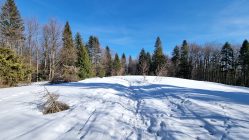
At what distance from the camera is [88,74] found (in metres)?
32.6

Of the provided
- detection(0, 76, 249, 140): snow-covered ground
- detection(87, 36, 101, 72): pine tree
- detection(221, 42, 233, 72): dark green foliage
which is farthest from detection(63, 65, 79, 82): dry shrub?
detection(221, 42, 233, 72): dark green foliage

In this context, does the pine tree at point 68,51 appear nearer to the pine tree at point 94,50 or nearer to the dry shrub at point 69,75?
the dry shrub at point 69,75

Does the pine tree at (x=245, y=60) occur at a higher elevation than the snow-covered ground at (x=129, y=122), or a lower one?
higher

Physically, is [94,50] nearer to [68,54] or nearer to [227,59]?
[68,54]

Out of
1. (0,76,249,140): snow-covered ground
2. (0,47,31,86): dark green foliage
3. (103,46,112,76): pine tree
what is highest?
(103,46,112,76): pine tree

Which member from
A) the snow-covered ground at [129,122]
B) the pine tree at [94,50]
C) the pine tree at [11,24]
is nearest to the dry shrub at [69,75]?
the snow-covered ground at [129,122]

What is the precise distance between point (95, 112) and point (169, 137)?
2.45m

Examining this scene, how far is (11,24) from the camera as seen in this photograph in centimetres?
2992

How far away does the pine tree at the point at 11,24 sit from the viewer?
29.1 metres

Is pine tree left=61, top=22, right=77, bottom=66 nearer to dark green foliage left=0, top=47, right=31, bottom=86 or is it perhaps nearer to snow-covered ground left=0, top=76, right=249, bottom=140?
dark green foliage left=0, top=47, right=31, bottom=86

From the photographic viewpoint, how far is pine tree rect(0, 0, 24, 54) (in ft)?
95.5

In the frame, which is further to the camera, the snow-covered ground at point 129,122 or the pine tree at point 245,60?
the pine tree at point 245,60

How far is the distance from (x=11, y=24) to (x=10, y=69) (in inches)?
737

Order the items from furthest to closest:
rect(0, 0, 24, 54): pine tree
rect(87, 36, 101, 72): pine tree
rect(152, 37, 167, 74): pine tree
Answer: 1. rect(87, 36, 101, 72): pine tree
2. rect(152, 37, 167, 74): pine tree
3. rect(0, 0, 24, 54): pine tree
